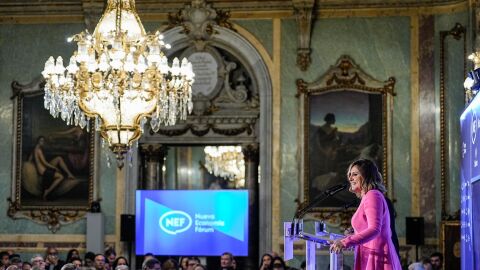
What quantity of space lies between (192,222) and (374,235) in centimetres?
1040

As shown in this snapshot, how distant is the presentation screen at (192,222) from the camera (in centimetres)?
1659

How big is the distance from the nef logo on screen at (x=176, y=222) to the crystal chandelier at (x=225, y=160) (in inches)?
244

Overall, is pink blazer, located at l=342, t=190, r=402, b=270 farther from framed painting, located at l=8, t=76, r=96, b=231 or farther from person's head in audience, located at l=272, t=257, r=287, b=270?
framed painting, located at l=8, t=76, r=96, b=231

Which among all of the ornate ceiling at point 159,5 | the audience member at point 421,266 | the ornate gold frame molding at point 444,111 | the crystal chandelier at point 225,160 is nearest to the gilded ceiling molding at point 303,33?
the ornate ceiling at point 159,5

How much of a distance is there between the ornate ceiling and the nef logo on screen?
10.7 ft

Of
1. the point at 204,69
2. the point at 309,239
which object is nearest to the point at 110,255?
the point at 204,69

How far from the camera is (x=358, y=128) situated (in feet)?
55.1

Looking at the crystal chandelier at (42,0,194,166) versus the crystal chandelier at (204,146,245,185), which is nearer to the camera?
the crystal chandelier at (42,0,194,166)

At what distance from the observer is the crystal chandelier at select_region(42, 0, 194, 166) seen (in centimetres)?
1270

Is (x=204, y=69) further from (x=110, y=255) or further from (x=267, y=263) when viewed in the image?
(x=267, y=263)

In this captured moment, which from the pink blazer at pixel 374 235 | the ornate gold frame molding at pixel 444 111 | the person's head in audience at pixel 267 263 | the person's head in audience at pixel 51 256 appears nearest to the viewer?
the pink blazer at pixel 374 235

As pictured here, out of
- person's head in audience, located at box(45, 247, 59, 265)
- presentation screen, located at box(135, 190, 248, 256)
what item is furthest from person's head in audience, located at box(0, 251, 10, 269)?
presentation screen, located at box(135, 190, 248, 256)

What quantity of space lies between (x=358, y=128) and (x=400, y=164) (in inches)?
34.2

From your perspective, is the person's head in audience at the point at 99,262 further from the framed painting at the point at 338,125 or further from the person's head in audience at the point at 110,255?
the framed painting at the point at 338,125
